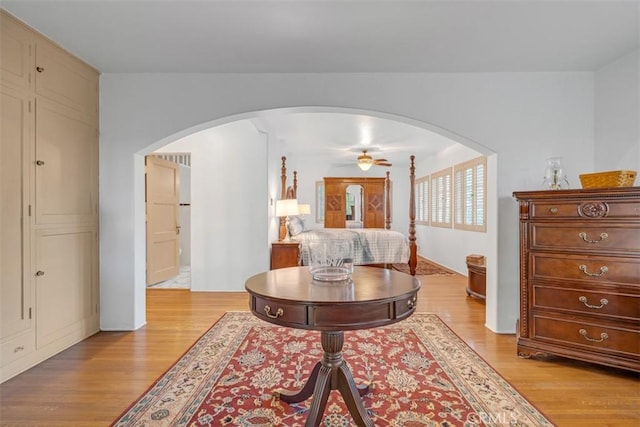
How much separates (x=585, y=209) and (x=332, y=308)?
2.13 m

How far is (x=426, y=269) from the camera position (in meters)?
6.60

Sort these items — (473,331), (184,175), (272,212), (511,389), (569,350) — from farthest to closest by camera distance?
(184,175) < (272,212) < (473,331) < (569,350) < (511,389)

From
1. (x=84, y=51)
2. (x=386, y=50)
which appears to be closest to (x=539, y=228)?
(x=386, y=50)

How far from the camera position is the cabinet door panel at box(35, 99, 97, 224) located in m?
2.55

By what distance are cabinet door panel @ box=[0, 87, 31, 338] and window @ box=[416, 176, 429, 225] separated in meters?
7.68

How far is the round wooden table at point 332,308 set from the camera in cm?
145

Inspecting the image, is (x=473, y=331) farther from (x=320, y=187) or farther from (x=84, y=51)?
(x=320, y=187)

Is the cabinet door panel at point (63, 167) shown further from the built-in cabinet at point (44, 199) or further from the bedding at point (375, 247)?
the bedding at point (375, 247)

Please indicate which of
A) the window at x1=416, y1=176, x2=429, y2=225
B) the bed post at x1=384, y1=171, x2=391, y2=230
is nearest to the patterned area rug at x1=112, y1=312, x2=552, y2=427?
the bed post at x1=384, y1=171, x2=391, y2=230

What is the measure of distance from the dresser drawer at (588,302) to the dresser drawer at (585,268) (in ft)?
0.30

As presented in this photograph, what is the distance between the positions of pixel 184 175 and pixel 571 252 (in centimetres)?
703

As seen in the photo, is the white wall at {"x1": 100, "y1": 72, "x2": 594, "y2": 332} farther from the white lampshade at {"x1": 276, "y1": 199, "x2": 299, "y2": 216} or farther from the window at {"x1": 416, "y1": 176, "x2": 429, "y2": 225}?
the window at {"x1": 416, "y1": 176, "x2": 429, "y2": 225}

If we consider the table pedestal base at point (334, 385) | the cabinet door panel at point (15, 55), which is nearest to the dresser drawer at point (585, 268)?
the table pedestal base at point (334, 385)

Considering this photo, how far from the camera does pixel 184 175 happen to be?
731 centimetres
